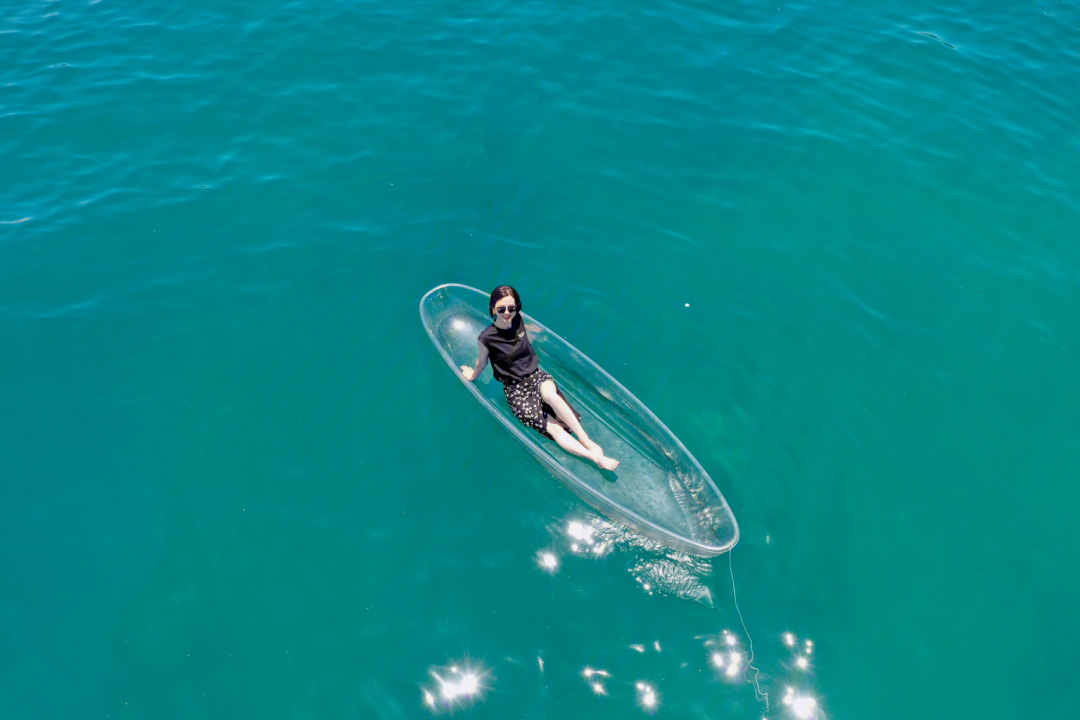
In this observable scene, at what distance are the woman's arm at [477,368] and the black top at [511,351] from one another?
2.7 inches

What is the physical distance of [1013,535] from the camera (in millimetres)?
8227

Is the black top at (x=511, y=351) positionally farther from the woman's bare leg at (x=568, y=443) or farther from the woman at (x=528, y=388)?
the woman's bare leg at (x=568, y=443)

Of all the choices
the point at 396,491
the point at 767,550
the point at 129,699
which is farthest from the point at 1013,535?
the point at 129,699

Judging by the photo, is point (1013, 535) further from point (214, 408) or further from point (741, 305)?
point (214, 408)

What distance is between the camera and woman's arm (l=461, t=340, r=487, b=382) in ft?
28.8

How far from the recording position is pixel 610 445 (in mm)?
9188

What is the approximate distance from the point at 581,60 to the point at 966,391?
34.3ft

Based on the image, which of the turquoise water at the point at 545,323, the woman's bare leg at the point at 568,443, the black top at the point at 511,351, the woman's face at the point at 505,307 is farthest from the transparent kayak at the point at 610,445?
the woman's face at the point at 505,307

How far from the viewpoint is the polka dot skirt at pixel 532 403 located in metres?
8.84

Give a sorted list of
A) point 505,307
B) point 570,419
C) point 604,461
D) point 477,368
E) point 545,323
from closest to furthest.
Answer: point 505,307 → point 604,461 → point 570,419 → point 477,368 → point 545,323

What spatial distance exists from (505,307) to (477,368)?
1295mm

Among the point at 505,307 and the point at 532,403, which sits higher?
the point at 505,307

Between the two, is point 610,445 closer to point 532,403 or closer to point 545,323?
point 532,403

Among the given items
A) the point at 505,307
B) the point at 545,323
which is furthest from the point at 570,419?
Result: the point at 545,323
